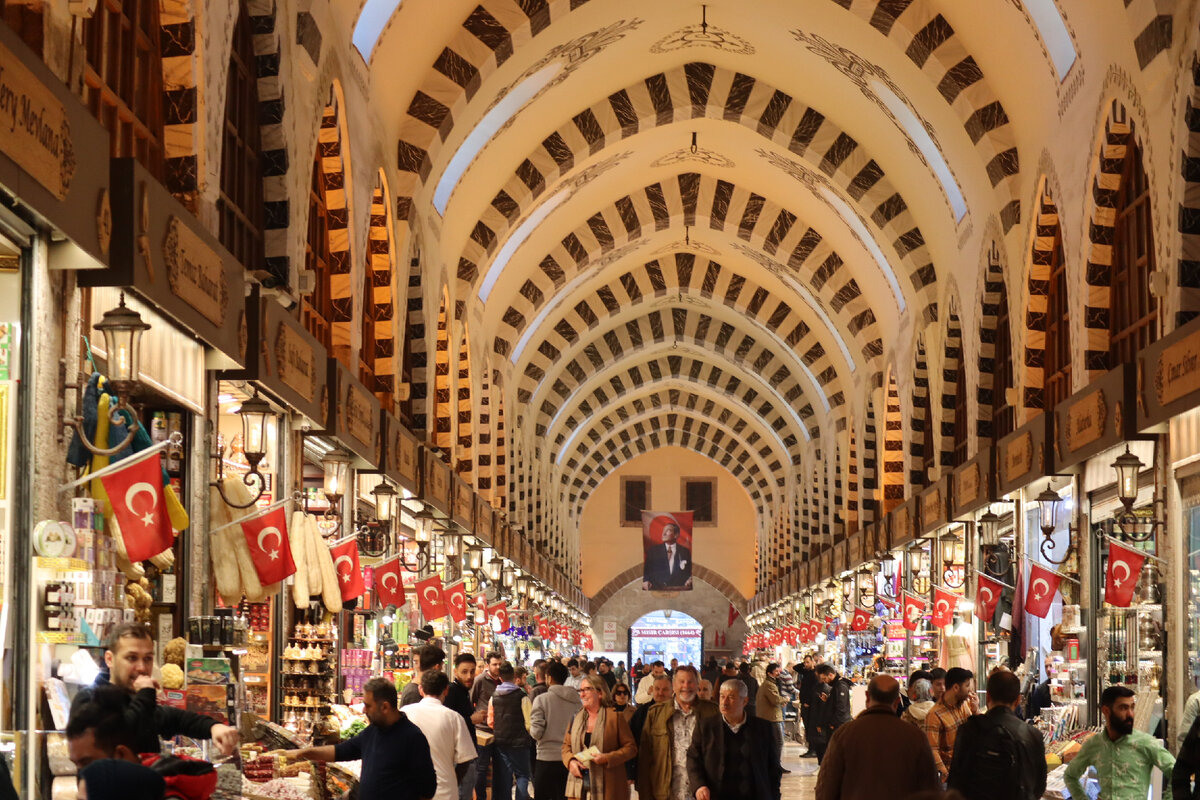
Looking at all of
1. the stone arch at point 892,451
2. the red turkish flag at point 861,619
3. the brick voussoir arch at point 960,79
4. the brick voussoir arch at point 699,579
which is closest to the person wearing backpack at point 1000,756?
the brick voussoir arch at point 960,79

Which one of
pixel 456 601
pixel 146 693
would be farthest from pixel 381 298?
pixel 146 693

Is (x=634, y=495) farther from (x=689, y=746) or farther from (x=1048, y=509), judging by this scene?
(x=689, y=746)

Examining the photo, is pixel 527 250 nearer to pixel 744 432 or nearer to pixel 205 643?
pixel 205 643

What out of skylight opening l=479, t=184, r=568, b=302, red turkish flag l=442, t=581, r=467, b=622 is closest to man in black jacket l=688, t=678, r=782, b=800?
red turkish flag l=442, t=581, r=467, b=622

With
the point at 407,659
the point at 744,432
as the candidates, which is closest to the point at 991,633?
the point at 407,659

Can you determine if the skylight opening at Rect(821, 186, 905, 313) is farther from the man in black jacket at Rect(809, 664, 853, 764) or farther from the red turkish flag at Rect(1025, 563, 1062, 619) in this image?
the red turkish flag at Rect(1025, 563, 1062, 619)

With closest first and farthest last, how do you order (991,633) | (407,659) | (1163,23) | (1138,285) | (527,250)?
(1163,23) → (1138,285) → (407,659) → (991,633) → (527,250)

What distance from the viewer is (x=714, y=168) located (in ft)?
69.4

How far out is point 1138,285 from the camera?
11094mm

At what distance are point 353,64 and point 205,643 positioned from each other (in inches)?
209

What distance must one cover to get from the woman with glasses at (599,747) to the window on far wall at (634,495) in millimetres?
38426

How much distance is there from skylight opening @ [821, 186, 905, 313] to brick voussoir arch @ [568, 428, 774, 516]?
73.3ft

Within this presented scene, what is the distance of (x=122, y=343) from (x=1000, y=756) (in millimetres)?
4008

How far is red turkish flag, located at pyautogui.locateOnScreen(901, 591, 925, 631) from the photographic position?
17.8 m
